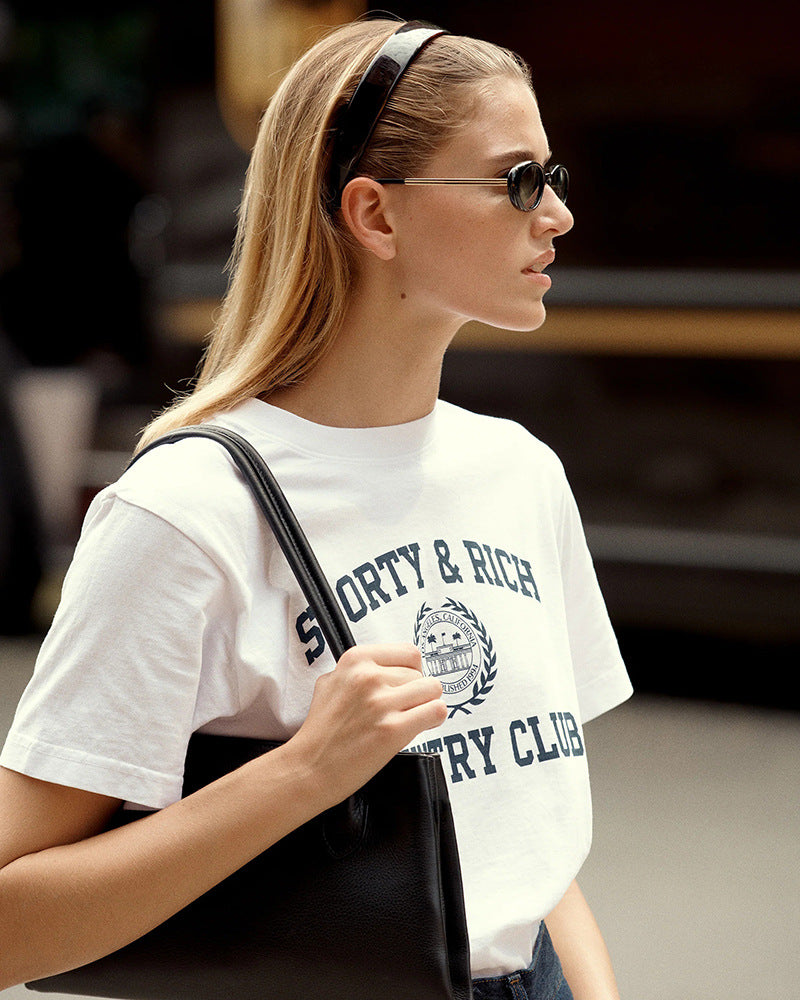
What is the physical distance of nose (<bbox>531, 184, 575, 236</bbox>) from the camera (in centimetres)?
131

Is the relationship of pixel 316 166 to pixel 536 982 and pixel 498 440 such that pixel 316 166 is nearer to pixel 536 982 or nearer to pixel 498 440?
pixel 498 440

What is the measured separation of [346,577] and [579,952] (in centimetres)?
52

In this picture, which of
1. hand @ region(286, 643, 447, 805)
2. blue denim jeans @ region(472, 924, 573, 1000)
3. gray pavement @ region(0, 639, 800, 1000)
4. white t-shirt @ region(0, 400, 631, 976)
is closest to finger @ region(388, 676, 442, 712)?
hand @ region(286, 643, 447, 805)

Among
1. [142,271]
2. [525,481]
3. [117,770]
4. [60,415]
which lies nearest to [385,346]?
[525,481]

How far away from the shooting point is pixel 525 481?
1.45 metres

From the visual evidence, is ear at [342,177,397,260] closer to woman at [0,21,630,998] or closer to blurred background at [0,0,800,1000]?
woman at [0,21,630,998]

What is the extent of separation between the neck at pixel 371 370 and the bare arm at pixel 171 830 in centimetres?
30

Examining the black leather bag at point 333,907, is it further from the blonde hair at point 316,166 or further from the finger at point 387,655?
the blonde hair at point 316,166

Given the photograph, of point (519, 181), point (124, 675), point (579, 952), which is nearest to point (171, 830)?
point (124, 675)

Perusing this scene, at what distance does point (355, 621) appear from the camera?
1218 mm

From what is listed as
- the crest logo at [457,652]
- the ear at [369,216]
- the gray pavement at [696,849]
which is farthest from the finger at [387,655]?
the gray pavement at [696,849]

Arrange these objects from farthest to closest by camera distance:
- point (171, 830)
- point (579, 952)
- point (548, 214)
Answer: point (579, 952) < point (548, 214) < point (171, 830)

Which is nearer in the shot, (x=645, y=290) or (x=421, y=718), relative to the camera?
(x=421, y=718)

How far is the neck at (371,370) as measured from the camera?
1.33 m
